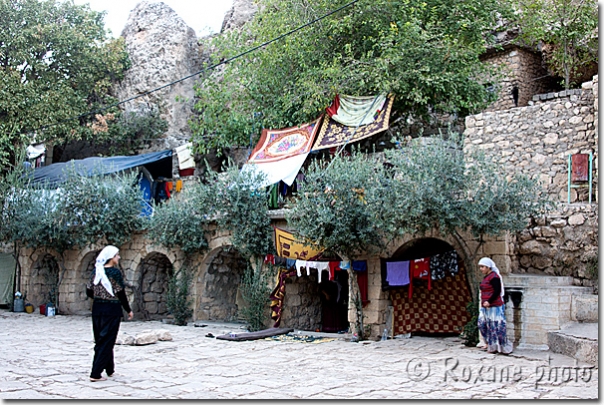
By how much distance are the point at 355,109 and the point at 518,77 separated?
5839 millimetres

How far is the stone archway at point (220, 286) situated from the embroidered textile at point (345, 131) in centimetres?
340

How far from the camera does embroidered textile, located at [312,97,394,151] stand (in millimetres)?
12633

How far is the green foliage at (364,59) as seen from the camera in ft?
42.8

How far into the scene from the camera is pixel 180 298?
13633 millimetres

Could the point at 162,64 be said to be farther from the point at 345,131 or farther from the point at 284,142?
the point at 345,131

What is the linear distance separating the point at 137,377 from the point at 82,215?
842 centimetres

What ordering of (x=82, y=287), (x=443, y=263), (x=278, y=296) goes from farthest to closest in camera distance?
(x=82, y=287) < (x=278, y=296) < (x=443, y=263)

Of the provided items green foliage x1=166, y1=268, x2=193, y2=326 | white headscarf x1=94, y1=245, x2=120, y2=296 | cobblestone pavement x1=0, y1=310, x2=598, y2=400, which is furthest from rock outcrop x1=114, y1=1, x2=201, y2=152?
white headscarf x1=94, y1=245, x2=120, y2=296

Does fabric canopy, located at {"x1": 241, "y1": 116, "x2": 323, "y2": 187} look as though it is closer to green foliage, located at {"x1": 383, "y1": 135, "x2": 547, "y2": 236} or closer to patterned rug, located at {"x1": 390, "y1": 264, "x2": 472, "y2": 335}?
patterned rug, located at {"x1": 390, "y1": 264, "x2": 472, "y2": 335}

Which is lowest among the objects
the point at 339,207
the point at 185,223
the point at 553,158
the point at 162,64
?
the point at 185,223

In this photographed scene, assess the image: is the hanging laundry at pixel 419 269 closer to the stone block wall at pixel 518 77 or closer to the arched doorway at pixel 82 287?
the stone block wall at pixel 518 77

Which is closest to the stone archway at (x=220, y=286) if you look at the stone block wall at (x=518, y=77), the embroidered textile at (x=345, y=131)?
the embroidered textile at (x=345, y=131)

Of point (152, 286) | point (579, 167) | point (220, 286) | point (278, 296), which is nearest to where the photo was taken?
point (579, 167)

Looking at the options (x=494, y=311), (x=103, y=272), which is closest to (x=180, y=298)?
(x=103, y=272)
